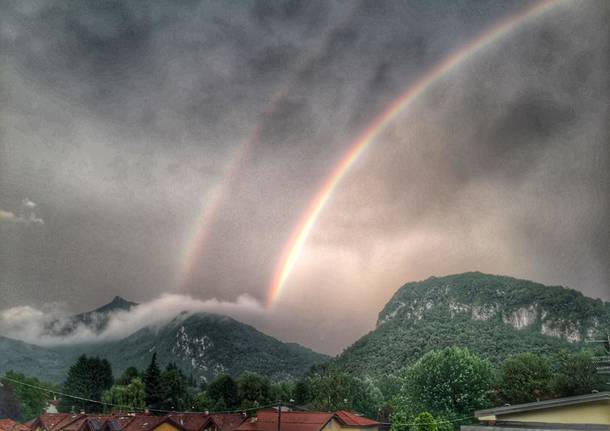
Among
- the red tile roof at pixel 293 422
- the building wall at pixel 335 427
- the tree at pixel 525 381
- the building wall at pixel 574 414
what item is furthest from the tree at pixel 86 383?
the building wall at pixel 574 414

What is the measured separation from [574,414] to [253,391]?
8074 centimetres

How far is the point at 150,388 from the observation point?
82438 millimetres

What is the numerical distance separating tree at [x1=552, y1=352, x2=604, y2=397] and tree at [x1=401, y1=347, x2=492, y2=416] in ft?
25.4

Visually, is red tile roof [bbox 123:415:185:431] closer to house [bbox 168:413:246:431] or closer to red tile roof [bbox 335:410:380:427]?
house [bbox 168:413:246:431]

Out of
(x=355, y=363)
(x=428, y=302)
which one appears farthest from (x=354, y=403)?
(x=428, y=302)

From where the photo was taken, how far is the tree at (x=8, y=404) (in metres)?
76.6

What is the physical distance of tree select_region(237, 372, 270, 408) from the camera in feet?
283

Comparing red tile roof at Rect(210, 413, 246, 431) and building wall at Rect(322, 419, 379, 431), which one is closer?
building wall at Rect(322, 419, 379, 431)

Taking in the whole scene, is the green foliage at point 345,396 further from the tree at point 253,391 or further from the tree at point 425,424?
the tree at point 425,424

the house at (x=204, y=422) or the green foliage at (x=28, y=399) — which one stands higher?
the green foliage at (x=28, y=399)

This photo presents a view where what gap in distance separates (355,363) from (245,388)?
5484 cm

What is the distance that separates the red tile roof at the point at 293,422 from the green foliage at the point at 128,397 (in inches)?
1134

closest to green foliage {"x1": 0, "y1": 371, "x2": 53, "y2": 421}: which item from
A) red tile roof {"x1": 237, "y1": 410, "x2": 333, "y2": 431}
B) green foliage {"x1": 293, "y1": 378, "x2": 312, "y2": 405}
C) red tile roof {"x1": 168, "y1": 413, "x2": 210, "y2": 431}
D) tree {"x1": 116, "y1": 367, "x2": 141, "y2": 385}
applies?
tree {"x1": 116, "y1": 367, "x2": 141, "y2": 385}

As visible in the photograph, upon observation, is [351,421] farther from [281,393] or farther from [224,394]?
[224,394]
